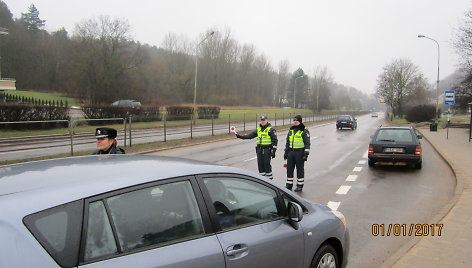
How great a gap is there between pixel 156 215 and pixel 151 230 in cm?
11

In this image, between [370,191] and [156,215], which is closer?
[156,215]

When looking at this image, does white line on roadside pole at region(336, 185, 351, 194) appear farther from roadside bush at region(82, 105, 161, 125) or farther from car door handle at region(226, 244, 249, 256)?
roadside bush at region(82, 105, 161, 125)

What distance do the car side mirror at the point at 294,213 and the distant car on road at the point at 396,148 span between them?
973cm

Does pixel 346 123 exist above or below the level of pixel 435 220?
above

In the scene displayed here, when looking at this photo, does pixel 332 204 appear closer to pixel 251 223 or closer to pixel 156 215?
pixel 251 223

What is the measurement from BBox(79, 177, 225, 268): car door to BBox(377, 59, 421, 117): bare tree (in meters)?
71.2

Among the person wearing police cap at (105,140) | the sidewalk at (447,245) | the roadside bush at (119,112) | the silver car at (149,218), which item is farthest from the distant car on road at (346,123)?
the silver car at (149,218)

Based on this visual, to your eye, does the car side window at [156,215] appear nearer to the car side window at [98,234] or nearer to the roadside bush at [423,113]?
the car side window at [98,234]

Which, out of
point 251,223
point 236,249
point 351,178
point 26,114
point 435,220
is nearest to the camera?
point 236,249

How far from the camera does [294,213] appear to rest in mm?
3303

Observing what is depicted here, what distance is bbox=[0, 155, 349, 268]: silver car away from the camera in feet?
6.57

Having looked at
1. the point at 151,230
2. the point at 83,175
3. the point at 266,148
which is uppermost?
the point at 83,175
